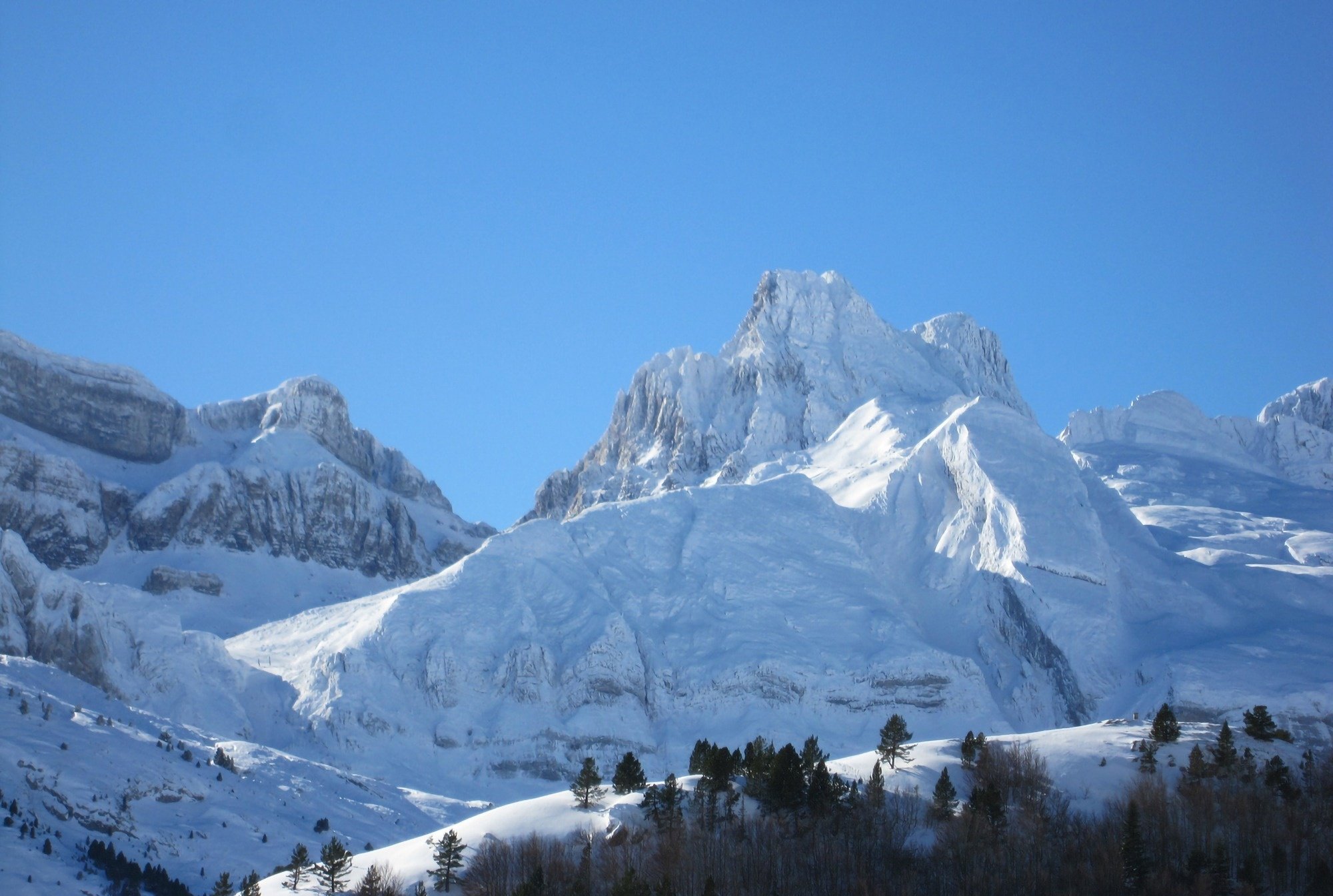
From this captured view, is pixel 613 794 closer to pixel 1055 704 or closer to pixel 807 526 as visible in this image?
pixel 1055 704

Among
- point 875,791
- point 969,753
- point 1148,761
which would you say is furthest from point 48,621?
point 1148,761

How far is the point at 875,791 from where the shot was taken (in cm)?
8106

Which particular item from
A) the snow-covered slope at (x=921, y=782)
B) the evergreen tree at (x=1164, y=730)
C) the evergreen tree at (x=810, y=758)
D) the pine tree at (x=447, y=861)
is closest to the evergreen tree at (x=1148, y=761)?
the snow-covered slope at (x=921, y=782)

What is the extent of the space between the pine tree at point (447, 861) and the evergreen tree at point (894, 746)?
2784 cm

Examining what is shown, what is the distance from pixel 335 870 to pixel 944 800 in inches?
1361

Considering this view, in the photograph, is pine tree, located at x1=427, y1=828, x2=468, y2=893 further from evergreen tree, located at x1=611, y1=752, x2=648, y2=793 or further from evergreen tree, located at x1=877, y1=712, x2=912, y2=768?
evergreen tree, located at x1=877, y1=712, x2=912, y2=768

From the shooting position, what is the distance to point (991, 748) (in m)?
86.9

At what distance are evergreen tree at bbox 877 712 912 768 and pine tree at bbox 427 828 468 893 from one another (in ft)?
91.3

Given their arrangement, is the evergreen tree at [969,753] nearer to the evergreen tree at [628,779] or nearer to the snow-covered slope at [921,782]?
the snow-covered slope at [921,782]

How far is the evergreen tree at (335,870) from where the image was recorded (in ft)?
239

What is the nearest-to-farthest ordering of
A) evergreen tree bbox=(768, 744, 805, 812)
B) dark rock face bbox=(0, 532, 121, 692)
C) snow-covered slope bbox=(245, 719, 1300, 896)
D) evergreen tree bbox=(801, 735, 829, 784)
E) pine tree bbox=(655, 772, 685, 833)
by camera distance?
snow-covered slope bbox=(245, 719, 1300, 896), pine tree bbox=(655, 772, 685, 833), evergreen tree bbox=(768, 744, 805, 812), evergreen tree bbox=(801, 735, 829, 784), dark rock face bbox=(0, 532, 121, 692)

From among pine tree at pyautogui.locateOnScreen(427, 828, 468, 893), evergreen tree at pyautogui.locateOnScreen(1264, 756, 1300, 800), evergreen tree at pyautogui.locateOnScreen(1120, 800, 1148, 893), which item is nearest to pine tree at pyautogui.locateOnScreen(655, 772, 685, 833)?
pine tree at pyautogui.locateOnScreen(427, 828, 468, 893)

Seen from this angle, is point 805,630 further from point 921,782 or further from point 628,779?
point 628,779

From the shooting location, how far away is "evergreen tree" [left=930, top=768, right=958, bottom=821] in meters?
79.4
